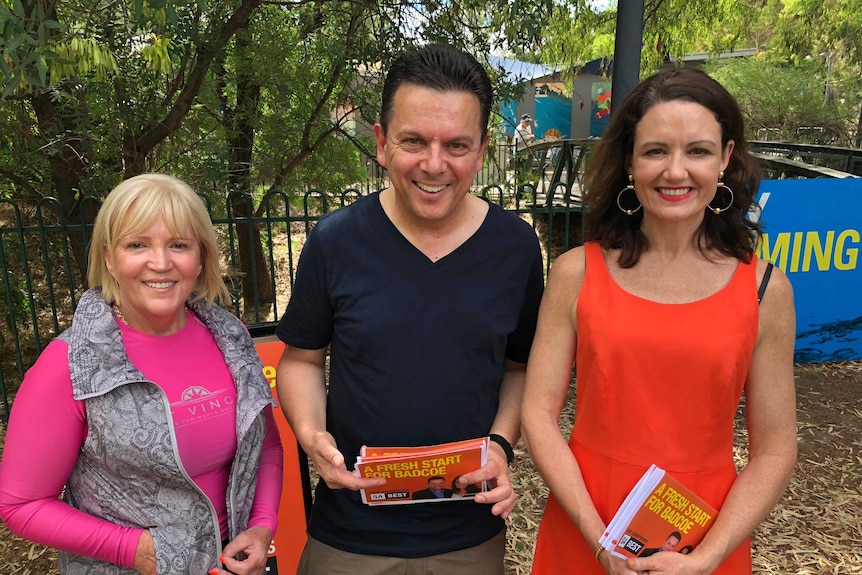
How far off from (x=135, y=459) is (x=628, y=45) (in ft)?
10.9

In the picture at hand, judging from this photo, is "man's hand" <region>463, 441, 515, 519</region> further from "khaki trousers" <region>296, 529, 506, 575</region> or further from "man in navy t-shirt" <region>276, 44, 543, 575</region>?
"khaki trousers" <region>296, 529, 506, 575</region>

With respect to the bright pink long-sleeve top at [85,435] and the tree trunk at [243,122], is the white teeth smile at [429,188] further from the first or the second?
the tree trunk at [243,122]

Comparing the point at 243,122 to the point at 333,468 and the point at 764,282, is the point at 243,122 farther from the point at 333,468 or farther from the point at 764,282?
the point at 764,282

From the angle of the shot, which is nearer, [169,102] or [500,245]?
[500,245]

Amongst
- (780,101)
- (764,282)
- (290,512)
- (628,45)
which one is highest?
(780,101)

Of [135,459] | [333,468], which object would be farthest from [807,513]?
[135,459]

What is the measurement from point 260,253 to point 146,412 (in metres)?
6.67

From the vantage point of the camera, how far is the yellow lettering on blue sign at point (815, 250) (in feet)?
17.8

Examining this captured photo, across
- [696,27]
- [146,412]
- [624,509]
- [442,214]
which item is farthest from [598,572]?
[696,27]

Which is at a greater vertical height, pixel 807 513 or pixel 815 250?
pixel 815 250

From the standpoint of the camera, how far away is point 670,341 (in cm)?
155

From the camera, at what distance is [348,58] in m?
5.50

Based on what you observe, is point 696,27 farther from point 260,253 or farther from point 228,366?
point 228,366

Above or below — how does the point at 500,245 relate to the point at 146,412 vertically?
above
